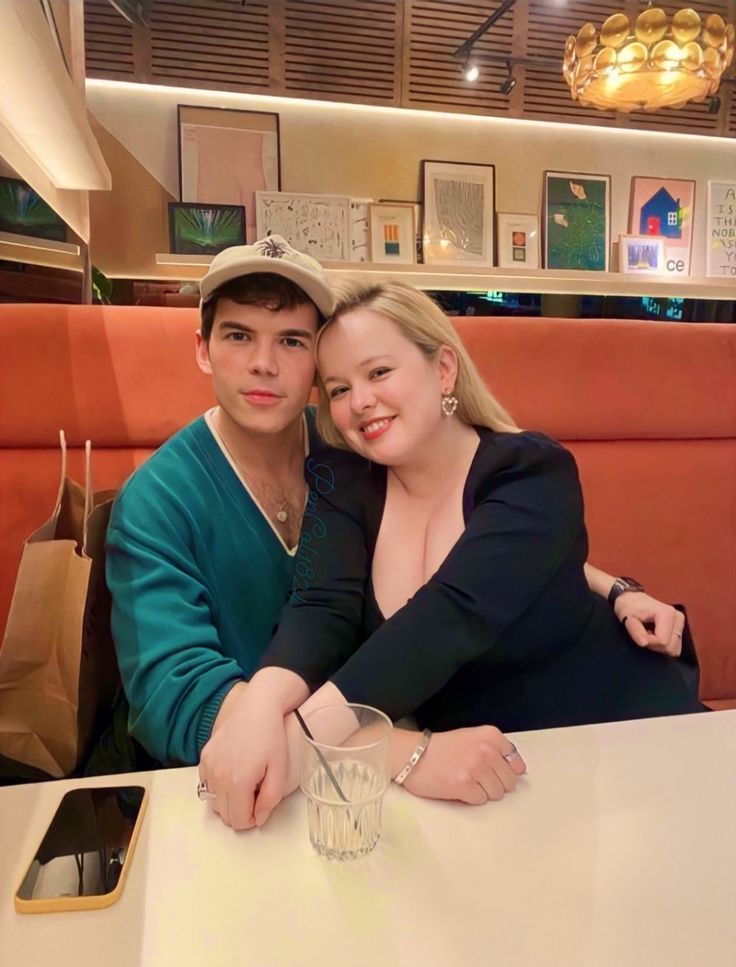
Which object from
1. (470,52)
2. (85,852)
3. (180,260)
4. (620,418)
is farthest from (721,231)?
(85,852)

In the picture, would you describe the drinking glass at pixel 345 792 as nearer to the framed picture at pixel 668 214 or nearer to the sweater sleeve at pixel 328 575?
the sweater sleeve at pixel 328 575

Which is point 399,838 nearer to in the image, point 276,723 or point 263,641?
point 276,723

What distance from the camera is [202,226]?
2.88 metres

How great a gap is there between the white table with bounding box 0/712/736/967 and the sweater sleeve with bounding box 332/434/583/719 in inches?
7.0

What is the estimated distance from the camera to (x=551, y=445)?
1.14 m

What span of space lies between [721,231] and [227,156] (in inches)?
92.3

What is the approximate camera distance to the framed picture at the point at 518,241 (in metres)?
3.24

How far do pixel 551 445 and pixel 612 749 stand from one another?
0.47 metres

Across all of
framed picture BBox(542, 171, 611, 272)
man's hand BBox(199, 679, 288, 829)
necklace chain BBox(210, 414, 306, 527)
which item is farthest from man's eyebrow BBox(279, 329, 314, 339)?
framed picture BBox(542, 171, 611, 272)

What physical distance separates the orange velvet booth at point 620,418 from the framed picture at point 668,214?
69.8 inches

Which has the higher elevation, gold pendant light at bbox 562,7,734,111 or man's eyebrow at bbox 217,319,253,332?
gold pendant light at bbox 562,7,734,111

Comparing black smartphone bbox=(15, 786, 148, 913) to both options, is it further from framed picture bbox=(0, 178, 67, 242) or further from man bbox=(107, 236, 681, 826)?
framed picture bbox=(0, 178, 67, 242)

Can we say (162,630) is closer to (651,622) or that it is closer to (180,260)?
(651,622)

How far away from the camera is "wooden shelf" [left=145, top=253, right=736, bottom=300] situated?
2.82m
